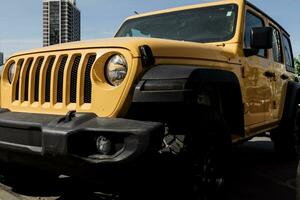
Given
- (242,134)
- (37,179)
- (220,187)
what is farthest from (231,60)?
(37,179)

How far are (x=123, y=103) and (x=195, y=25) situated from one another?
6.86 feet

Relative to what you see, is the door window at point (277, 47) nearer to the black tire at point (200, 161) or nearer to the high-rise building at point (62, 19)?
the black tire at point (200, 161)

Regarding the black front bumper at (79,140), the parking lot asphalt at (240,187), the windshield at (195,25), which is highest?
the windshield at (195,25)

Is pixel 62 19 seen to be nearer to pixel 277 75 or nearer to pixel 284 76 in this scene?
pixel 284 76

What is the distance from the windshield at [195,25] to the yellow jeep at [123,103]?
102 mm

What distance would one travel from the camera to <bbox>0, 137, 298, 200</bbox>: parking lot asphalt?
464 cm

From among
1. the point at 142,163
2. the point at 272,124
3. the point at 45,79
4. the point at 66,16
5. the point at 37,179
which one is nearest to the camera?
the point at 142,163

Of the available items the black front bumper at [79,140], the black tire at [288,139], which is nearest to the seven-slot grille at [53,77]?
the black front bumper at [79,140]

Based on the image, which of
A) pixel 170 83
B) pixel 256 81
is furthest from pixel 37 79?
pixel 256 81

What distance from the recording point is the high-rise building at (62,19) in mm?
10096

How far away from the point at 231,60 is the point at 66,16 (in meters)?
6.77

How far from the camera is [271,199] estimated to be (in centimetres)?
479

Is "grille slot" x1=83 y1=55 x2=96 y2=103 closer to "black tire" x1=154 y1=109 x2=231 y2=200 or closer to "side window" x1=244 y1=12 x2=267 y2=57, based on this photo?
"black tire" x1=154 y1=109 x2=231 y2=200

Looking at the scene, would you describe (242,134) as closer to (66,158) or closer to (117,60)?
(117,60)
